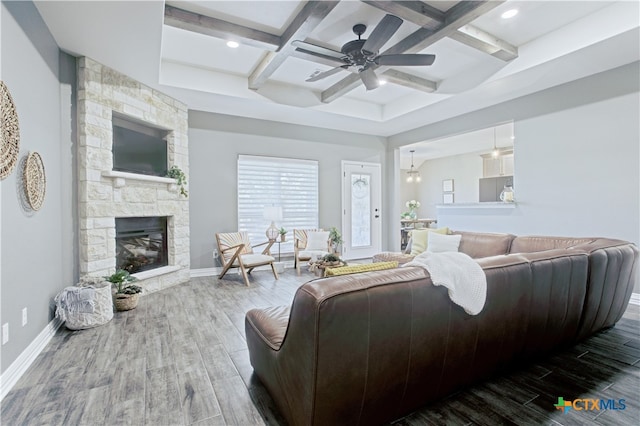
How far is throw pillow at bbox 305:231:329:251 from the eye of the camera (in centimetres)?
551

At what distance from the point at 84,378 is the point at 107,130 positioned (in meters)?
2.70

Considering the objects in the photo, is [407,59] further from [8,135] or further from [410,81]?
[8,135]

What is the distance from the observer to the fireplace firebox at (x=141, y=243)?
3951 mm

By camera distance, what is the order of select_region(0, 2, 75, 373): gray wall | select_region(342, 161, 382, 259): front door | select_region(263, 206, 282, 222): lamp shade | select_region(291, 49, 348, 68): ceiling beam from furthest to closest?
select_region(342, 161, 382, 259): front door → select_region(263, 206, 282, 222): lamp shade → select_region(291, 49, 348, 68): ceiling beam → select_region(0, 2, 75, 373): gray wall

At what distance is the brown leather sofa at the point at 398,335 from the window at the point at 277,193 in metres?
3.65

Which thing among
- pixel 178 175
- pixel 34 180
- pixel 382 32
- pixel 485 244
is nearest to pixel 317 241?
pixel 178 175

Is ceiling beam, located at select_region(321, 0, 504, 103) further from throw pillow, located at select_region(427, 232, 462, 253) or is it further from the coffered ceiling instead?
throw pillow, located at select_region(427, 232, 462, 253)

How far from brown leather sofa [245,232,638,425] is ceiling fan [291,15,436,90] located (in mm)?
2248

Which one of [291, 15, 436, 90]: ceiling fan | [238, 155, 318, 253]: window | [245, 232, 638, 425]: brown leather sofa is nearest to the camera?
[245, 232, 638, 425]: brown leather sofa

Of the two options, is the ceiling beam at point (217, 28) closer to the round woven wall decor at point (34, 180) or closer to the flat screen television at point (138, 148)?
the flat screen television at point (138, 148)

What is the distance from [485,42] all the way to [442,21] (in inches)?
31.6

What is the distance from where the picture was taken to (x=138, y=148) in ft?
13.6

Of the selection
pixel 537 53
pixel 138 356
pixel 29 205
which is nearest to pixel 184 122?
pixel 29 205

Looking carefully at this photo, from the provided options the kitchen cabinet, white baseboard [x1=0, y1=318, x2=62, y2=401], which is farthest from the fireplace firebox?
the kitchen cabinet
